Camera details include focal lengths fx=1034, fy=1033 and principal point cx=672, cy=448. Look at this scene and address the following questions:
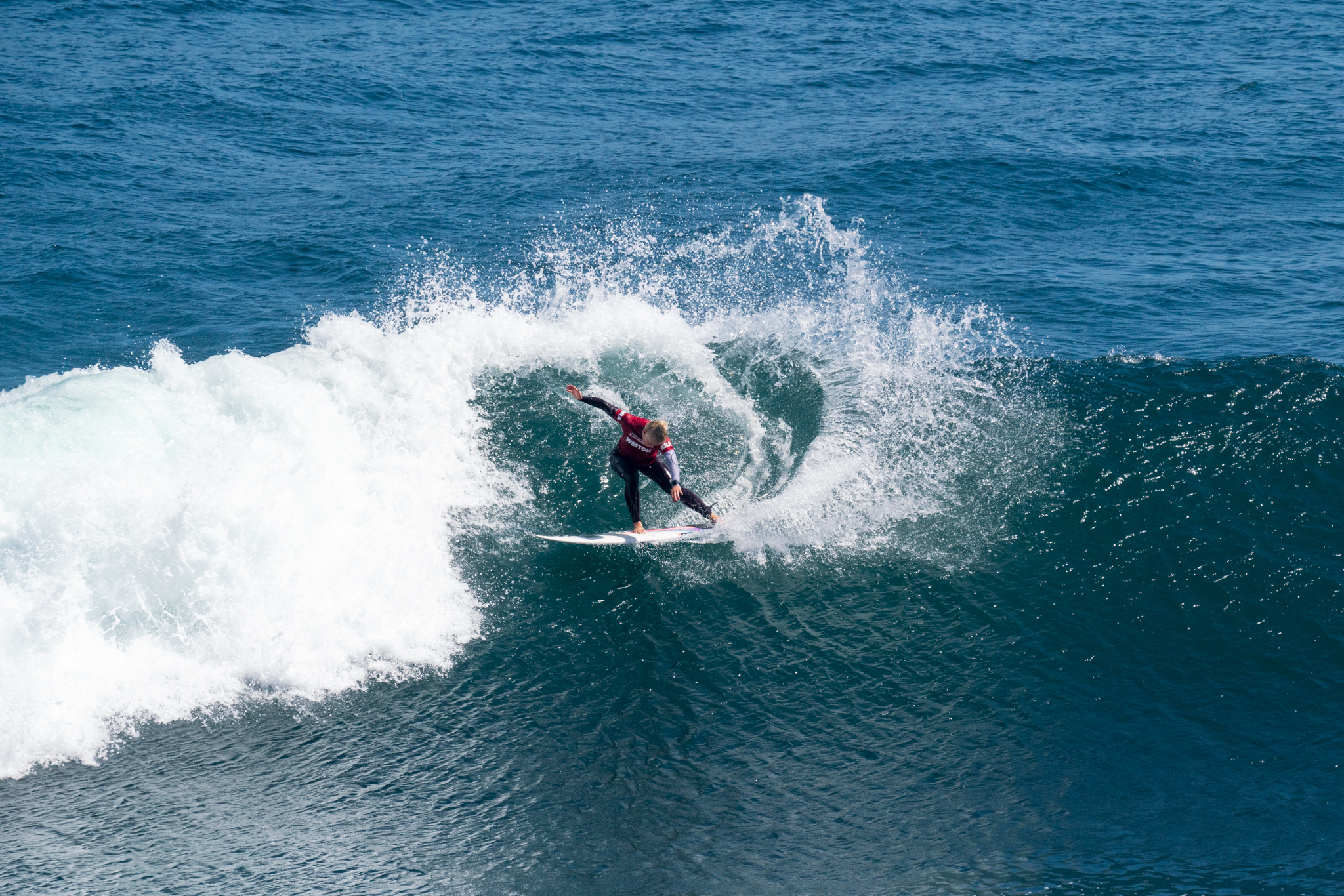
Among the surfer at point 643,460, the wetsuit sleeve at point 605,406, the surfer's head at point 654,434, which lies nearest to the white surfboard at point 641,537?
the surfer at point 643,460

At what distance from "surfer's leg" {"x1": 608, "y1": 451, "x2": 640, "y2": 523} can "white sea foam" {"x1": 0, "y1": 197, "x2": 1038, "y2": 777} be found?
4.07ft

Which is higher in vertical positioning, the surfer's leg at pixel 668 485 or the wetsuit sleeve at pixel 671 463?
the wetsuit sleeve at pixel 671 463

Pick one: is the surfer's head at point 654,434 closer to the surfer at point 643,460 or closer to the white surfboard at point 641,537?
the surfer at point 643,460

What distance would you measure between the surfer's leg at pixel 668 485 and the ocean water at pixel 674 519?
57 centimetres

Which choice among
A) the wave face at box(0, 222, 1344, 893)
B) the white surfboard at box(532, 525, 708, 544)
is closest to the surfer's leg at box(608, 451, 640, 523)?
the white surfboard at box(532, 525, 708, 544)

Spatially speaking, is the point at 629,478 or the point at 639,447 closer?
the point at 639,447

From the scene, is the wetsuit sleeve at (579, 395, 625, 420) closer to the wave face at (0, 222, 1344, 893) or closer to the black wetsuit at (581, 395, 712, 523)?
the black wetsuit at (581, 395, 712, 523)

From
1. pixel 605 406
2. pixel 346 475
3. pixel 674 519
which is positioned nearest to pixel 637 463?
pixel 605 406

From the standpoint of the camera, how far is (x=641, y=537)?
12398mm

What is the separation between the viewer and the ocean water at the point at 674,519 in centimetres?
901

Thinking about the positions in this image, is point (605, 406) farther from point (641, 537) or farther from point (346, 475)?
point (346, 475)

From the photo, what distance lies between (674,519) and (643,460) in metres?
1.13

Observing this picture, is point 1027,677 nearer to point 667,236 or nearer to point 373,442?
point 373,442

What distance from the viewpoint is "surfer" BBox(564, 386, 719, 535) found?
1203 centimetres
